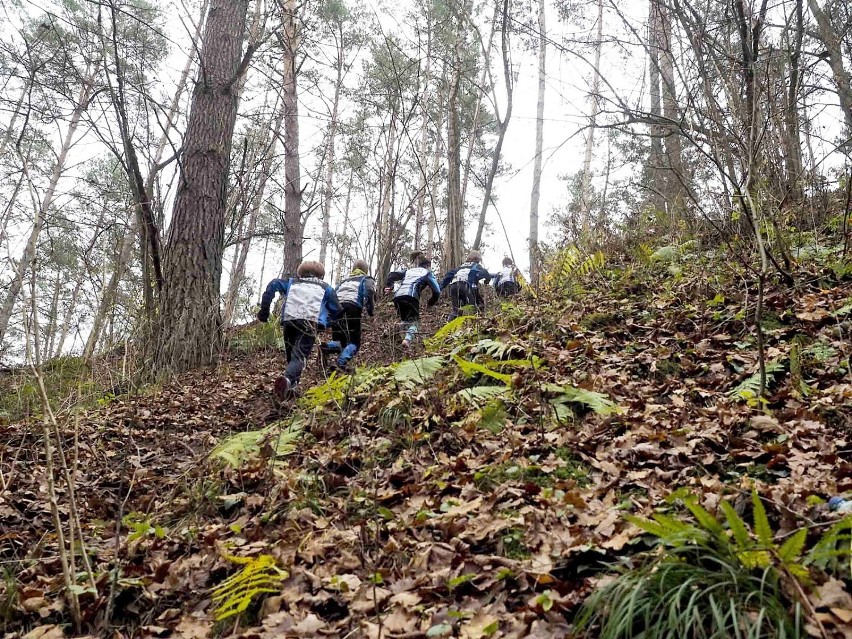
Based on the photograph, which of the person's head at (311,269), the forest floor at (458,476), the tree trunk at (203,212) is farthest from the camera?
the tree trunk at (203,212)

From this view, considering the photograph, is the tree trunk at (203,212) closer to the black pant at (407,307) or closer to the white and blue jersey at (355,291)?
the white and blue jersey at (355,291)

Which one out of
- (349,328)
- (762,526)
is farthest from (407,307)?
(762,526)

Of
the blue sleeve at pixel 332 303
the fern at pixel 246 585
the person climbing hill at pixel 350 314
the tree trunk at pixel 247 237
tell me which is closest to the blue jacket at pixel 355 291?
the person climbing hill at pixel 350 314

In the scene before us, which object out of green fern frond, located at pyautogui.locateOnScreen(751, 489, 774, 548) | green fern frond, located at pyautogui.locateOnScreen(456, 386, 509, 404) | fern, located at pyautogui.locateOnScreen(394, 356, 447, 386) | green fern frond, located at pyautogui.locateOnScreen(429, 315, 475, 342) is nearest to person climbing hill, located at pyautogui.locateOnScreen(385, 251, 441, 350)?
green fern frond, located at pyautogui.locateOnScreen(429, 315, 475, 342)

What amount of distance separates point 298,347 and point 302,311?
1.46 feet

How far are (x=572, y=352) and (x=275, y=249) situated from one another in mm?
28806

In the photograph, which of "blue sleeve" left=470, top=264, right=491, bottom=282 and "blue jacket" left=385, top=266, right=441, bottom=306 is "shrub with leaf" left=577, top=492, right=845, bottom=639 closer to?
"blue jacket" left=385, top=266, right=441, bottom=306

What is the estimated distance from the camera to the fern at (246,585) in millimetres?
2342

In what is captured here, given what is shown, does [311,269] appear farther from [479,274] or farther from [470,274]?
[479,274]

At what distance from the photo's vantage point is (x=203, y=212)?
7668 mm

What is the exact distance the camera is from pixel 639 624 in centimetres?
186

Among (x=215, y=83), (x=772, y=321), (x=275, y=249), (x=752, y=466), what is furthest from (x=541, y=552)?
(x=275, y=249)

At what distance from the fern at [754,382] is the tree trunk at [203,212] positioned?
6.30m

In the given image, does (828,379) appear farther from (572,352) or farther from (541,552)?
Answer: (541,552)
